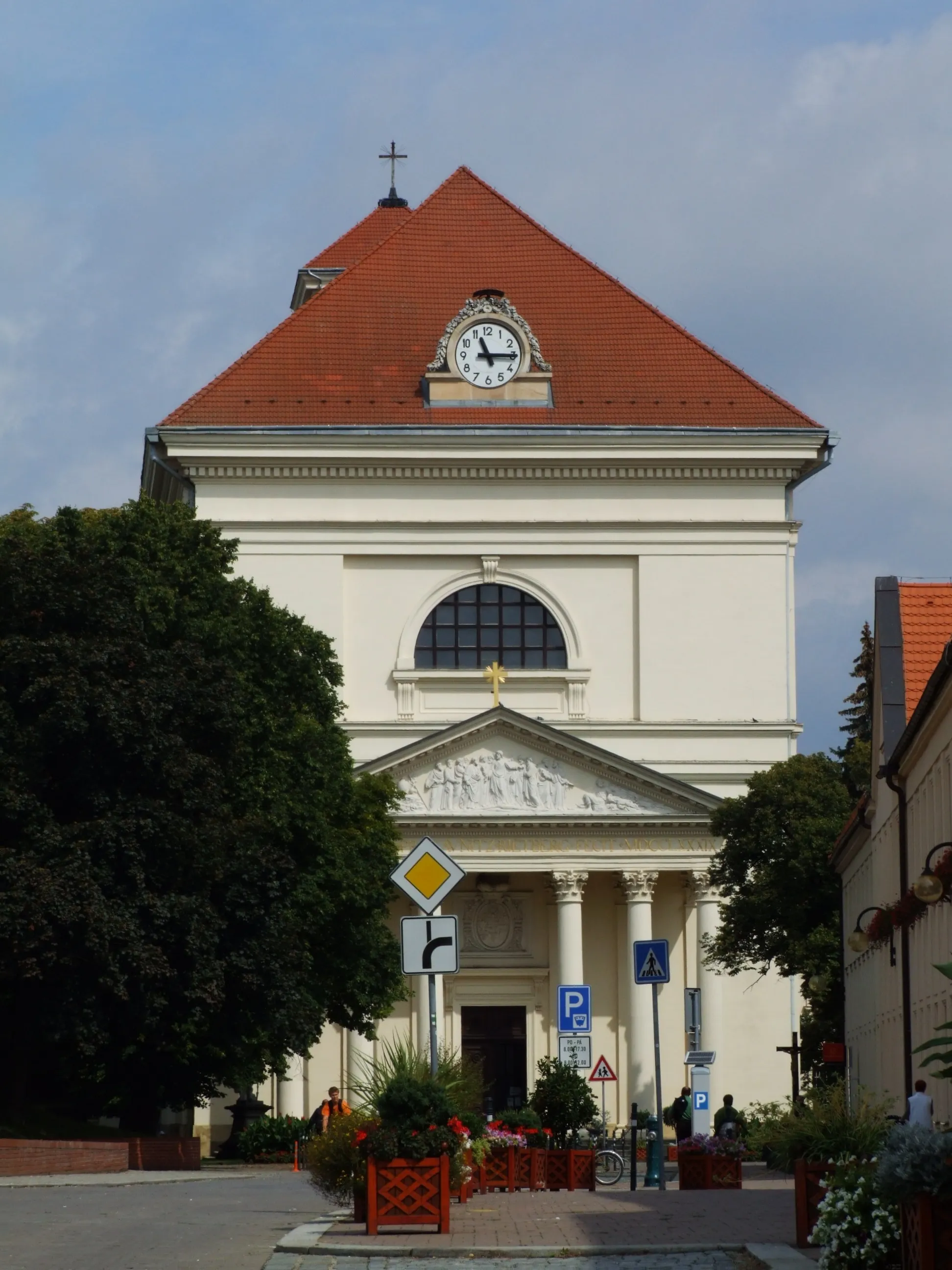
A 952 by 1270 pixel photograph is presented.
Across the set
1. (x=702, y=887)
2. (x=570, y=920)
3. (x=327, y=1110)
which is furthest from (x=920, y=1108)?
(x=702, y=887)

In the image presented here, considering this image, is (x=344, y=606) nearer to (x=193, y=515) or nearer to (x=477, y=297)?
(x=477, y=297)

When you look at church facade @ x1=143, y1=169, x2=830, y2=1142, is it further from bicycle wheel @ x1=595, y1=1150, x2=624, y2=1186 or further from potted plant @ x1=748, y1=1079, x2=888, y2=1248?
potted plant @ x1=748, y1=1079, x2=888, y2=1248

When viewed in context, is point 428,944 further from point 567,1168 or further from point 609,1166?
point 609,1166

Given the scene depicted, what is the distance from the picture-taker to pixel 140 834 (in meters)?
35.3

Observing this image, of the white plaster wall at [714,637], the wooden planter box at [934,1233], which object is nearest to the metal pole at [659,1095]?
the wooden planter box at [934,1233]

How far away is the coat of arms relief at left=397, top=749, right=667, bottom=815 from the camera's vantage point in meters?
57.7

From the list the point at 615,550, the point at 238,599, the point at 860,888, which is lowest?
the point at 860,888

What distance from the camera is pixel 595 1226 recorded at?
19344 millimetres

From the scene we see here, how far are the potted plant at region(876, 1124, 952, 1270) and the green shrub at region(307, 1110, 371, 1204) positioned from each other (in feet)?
27.3

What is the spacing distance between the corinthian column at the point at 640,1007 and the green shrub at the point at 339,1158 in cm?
3717

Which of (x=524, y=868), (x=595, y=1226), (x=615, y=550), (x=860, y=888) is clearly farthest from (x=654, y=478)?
(x=595, y=1226)

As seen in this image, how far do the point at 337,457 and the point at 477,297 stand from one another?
18.9ft

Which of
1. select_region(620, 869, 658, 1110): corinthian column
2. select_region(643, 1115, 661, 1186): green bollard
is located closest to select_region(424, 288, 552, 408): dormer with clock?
select_region(620, 869, 658, 1110): corinthian column

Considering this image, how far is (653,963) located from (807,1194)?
13487mm
